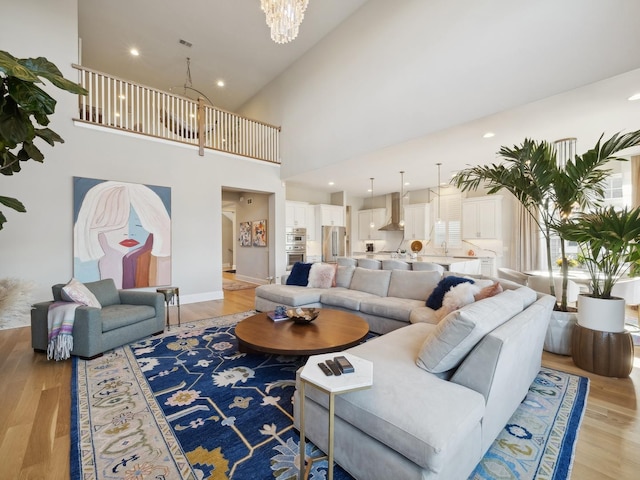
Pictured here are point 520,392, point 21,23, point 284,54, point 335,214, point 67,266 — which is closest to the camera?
point 520,392

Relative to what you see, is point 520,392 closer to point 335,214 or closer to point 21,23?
point 335,214

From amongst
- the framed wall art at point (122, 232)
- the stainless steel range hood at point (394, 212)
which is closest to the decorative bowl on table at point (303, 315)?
the framed wall art at point (122, 232)

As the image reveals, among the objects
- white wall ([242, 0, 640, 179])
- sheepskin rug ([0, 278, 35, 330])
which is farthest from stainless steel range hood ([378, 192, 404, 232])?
sheepskin rug ([0, 278, 35, 330])

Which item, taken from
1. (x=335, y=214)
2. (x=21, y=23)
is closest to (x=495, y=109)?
(x=335, y=214)

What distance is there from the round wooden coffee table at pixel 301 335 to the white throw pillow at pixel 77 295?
1724mm

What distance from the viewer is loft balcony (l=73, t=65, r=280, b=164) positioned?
15.7ft

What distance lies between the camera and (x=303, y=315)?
304 cm

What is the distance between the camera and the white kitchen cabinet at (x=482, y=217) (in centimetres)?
676

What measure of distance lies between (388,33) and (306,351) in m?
5.01

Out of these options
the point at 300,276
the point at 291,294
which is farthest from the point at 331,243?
the point at 291,294

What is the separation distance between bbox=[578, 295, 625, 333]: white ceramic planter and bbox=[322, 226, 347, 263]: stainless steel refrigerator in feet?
19.3

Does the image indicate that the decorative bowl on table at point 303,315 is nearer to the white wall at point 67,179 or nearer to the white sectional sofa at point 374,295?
the white sectional sofa at point 374,295

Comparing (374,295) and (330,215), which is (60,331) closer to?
(374,295)

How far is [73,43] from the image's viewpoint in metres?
4.51
